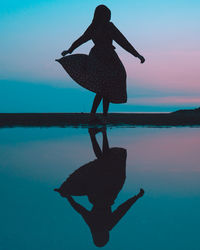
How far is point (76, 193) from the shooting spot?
1.94 meters

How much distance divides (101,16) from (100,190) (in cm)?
583

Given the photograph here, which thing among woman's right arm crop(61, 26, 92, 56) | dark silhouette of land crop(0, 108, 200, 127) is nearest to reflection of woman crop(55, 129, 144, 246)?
woman's right arm crop(61, 26, 92, 56)

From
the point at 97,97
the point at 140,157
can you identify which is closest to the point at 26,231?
the point at 140,157

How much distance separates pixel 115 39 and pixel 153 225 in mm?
6241

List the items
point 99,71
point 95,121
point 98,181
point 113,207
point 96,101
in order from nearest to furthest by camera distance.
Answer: point 113,207
point 98,181
point 99,71
point 96,101
point 95,121

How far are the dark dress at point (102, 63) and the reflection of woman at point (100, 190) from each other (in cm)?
402

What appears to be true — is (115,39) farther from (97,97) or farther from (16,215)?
(16,215)

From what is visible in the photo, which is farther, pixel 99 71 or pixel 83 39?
pixel 83 39

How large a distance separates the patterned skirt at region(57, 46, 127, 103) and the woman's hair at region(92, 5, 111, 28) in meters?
0.50

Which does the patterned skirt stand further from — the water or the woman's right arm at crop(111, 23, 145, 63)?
the water

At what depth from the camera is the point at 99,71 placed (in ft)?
23.5

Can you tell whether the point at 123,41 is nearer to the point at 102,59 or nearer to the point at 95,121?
the point at 102,59

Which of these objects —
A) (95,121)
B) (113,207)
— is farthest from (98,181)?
(95,121)

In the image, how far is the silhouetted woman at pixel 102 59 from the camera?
719 centimetres
